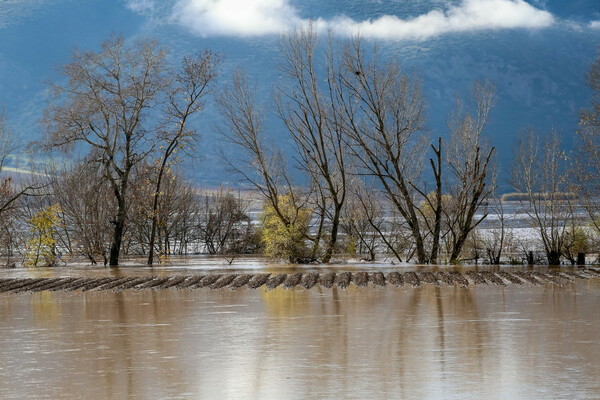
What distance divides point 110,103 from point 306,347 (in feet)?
54.8

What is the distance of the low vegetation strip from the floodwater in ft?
6.30

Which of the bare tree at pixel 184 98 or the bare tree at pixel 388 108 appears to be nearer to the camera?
the bare tree at pixel 388 108

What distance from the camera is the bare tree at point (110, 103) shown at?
23203mm

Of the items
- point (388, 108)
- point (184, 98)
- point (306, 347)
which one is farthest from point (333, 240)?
point (306, 347)

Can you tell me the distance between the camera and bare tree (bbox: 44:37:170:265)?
2320cm

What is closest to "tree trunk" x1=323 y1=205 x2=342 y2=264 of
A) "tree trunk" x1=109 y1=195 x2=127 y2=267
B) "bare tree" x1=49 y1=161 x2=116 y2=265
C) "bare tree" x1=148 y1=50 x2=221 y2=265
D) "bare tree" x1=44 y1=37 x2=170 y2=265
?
"bare tree" x1=148 y1=50 x2=221 y2=265

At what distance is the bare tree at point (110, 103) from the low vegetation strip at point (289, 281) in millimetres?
6281

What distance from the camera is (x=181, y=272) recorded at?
66.8 feet

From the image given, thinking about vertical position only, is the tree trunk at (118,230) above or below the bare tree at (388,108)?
below

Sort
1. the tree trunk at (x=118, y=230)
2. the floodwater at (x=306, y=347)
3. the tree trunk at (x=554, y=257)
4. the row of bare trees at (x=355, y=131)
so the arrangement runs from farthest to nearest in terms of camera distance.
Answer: the tree trunk at (x=118, y=230) < the row of bare trees at (x=355, y=131) < the tree trunk at (x=554, y=257) < the floodwater at (x=306, y=347)

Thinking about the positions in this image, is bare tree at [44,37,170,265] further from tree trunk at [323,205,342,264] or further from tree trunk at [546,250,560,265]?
tree trunk at [546,250,560,265]

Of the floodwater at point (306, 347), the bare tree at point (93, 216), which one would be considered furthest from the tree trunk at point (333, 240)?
the floodwater at point (306, 347)

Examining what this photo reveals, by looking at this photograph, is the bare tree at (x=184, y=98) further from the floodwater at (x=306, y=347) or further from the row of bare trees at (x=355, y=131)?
the floodwater at (x=306, y=347)

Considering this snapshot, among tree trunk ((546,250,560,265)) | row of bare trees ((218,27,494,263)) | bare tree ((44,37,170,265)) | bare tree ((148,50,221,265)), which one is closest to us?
tree trunk ((546,250,560,265))
